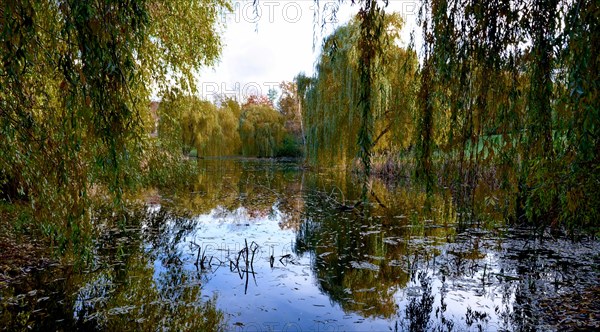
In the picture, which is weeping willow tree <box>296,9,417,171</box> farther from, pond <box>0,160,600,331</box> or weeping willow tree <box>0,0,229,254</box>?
weeping willow tree <box>0,0,229,254</box>

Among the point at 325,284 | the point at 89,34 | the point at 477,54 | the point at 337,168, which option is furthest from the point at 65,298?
the point at 337,168

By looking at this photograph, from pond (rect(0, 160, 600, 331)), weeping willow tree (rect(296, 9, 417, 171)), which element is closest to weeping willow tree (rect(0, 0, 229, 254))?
pond (rect(0, 160, 600, 331))

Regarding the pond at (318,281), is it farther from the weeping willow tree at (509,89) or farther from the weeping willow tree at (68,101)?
the weeping willow tree at (68,101)

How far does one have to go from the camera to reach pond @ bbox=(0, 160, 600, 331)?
131 inches

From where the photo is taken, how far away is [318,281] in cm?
434

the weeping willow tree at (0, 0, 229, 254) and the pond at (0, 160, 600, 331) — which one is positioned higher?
the weeping willow tree at (0, 0, 229, 254)

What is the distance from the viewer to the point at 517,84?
85.1 inches

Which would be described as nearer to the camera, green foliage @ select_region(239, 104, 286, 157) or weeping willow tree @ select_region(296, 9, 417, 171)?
weeping willow tree @ select_region(296, 9, 417, 171)

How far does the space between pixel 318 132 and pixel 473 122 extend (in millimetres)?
10437

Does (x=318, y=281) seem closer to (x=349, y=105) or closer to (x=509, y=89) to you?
(x=509, y=89)

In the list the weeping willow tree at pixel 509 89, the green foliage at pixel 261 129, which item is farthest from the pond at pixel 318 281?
the green foliage at pixel 261 129

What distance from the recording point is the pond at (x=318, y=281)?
3.34 m

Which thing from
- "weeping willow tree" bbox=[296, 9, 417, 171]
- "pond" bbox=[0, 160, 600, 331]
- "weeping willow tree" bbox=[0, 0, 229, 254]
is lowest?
"pond" bbox=[0, 160, 600, 331]

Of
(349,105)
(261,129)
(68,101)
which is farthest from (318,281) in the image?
(261,129)
